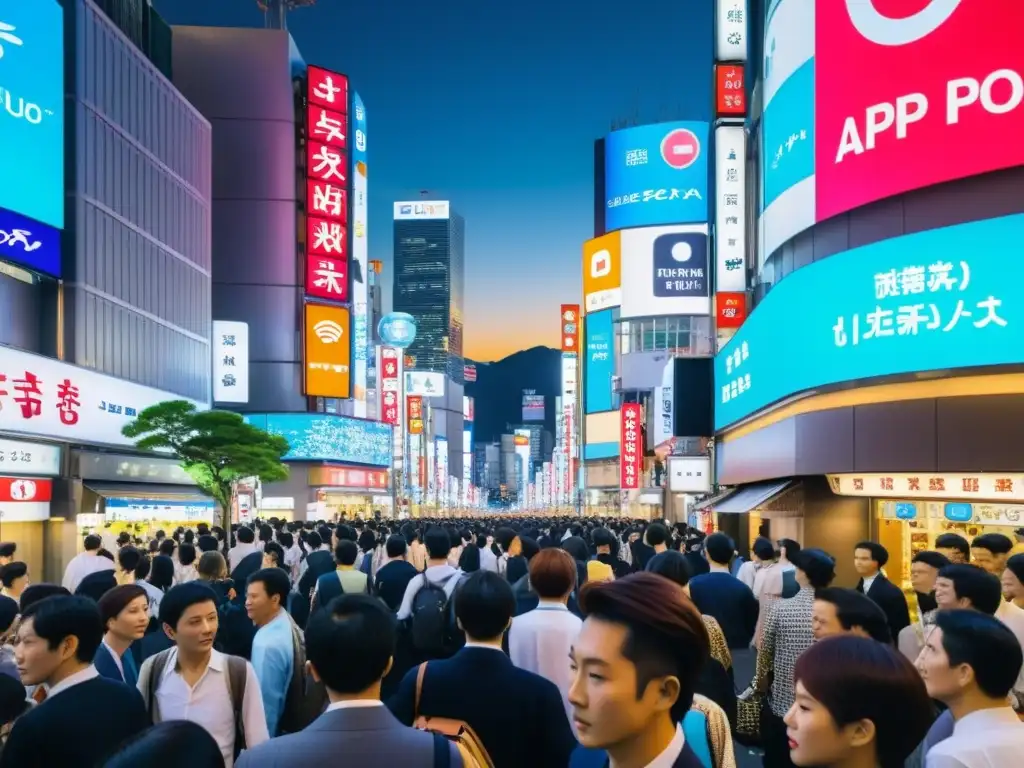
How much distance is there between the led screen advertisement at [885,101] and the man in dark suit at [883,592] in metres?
8.31

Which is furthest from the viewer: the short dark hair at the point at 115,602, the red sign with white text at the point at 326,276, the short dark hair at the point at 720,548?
the red sign with white text at the point at 326,276

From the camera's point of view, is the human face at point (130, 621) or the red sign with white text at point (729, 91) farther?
the red sign with white text at point (729, 91)

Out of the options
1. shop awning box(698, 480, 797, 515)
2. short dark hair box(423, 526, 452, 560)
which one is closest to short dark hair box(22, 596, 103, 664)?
short dark hair box(423, 526, 452, 560)

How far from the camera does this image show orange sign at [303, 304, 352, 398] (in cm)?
5622

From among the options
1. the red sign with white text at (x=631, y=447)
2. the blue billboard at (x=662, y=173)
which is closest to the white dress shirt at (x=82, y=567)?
the red sign with white text at (x=631, y=447)

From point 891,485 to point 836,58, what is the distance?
683cm

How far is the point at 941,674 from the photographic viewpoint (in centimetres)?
330

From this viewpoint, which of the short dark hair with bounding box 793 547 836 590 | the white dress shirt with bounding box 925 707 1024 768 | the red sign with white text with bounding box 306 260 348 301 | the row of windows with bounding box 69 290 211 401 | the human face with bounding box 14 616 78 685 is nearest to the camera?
the white dress shirt with bounding box 925 707 1024 768

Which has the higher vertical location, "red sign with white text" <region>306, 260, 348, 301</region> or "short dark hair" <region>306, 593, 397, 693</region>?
"red sign with white text" <region>306, 260, 348, 301</region>

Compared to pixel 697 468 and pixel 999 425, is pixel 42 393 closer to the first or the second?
pixel 697 468

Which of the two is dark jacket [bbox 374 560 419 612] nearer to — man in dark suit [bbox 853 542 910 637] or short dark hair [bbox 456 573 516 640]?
man in dark suit [bbox 853 542 910 637]

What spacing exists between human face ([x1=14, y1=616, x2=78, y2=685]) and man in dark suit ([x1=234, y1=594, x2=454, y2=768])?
122 cm

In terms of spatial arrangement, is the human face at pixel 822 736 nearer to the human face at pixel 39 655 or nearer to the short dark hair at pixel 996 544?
the human face at pixel 39 655

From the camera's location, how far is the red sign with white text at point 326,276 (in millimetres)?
55031
